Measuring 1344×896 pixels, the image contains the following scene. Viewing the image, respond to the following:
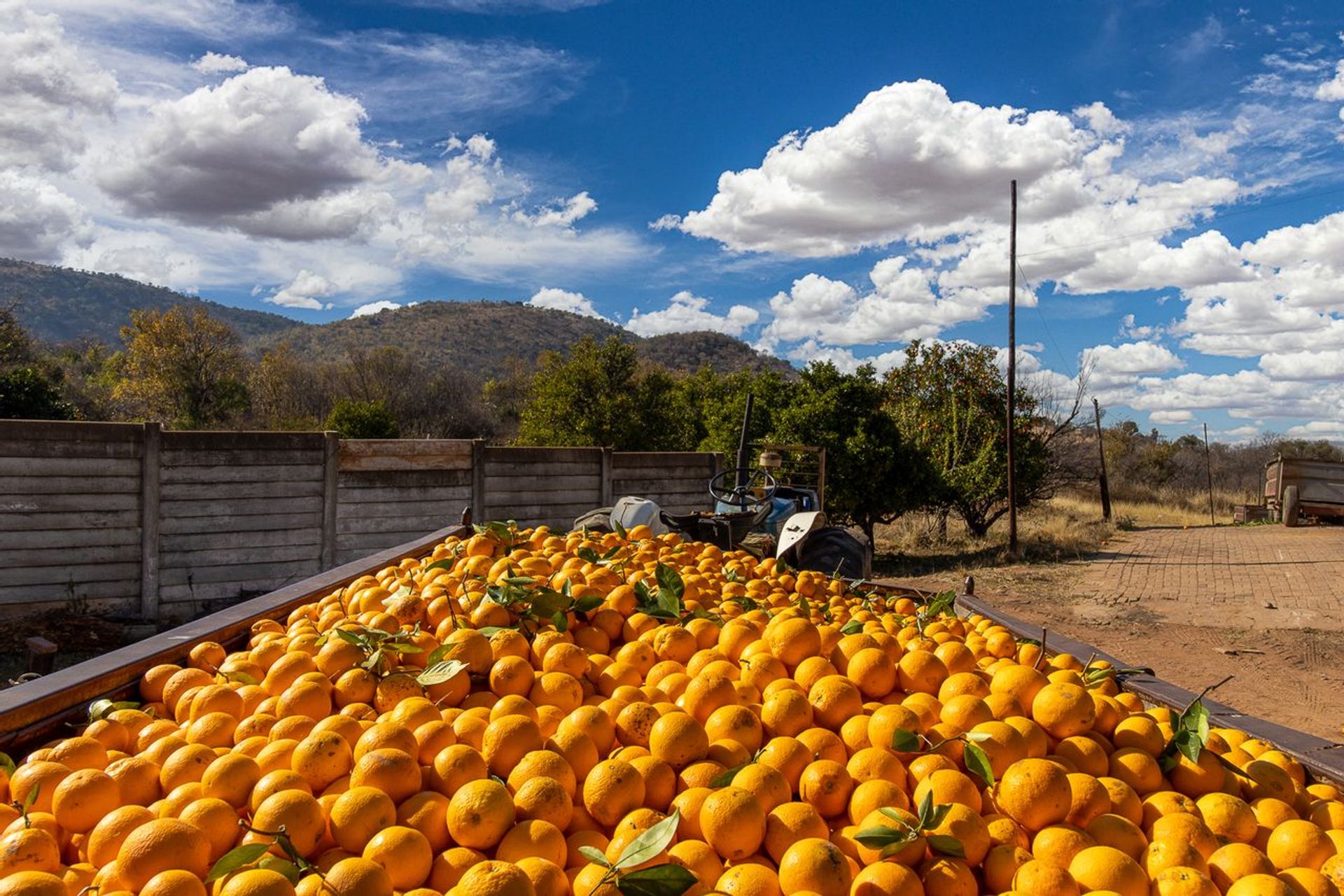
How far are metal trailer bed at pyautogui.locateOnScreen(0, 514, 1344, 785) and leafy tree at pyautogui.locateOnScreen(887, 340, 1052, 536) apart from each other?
13367mm

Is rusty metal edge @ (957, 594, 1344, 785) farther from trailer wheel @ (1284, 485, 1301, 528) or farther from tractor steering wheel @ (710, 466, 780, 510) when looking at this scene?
trailer wheel @ (1284, 485, 1301, 528)

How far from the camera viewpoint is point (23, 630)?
795 centimetres

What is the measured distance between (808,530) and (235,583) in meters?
7.02

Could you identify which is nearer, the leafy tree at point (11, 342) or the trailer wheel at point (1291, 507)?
the trailer wheel at point (1291, 507)

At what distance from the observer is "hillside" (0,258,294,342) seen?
319 feet

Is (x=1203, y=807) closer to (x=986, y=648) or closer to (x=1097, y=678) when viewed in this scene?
(x=1097, y=678)

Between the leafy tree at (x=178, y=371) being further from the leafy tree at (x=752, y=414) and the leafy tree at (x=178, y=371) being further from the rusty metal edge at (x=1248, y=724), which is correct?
the rusty metal edge at (x=1248, y=724)

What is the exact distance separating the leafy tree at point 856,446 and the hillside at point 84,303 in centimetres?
8964

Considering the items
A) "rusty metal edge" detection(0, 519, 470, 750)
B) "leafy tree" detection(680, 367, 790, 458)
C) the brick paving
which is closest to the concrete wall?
"leafy tree" detection(680, 367, 790, 458)

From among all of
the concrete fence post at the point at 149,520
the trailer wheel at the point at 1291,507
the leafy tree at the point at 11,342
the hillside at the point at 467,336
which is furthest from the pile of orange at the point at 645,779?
the hillside at the point at 467,336

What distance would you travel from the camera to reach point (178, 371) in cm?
3000

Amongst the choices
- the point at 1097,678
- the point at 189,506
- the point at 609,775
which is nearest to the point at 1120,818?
the point at 1097,678

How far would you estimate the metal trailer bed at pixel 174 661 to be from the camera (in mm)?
1981

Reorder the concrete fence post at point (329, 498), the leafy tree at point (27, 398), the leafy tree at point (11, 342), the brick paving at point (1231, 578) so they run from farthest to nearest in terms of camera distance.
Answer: the leafy tree at point (11, 342) < the leafy tree at point (27, 398) < the brick paving at point (1231, 578) < the concrete fence post at point (329, 498)
